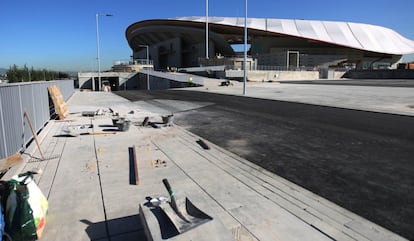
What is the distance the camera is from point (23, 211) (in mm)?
3100

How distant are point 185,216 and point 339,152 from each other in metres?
5.04

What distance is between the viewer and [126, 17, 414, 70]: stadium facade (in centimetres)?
7569

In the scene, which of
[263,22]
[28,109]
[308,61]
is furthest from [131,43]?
[28,109]

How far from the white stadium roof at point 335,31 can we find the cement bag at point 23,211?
2973 inches

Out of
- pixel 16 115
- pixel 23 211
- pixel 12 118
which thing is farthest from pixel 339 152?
pixel 16 115

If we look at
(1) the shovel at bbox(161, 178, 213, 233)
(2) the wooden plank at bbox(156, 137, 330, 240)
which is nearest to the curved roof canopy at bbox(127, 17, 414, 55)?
(2) the wooden plank at bbox(156, 137, 330, 240)

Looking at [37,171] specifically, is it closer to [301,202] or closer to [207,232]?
[207,232]

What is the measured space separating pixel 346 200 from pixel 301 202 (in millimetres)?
701

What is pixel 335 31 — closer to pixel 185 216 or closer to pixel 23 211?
pixel 185 216

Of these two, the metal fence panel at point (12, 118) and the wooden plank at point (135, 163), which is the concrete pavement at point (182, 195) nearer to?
the wooden plank at point (135, 163)

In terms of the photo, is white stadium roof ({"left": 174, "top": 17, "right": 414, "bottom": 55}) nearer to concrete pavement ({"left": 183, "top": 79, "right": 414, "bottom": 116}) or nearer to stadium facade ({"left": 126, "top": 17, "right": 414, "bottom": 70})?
stadium facade ({"left": 126, "top": 17, "right": 414, "bottom": 70})

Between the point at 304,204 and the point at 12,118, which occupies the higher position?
the point at 12,118

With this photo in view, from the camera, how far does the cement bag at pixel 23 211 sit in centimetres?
307

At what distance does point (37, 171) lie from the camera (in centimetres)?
528
